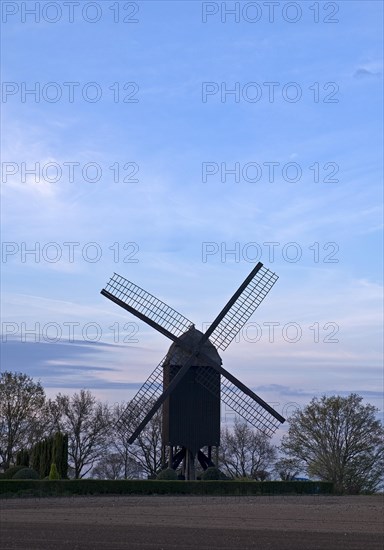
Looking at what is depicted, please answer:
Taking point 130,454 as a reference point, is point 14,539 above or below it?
below

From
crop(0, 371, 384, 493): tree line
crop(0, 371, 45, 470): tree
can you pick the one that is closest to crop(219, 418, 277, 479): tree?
crop(0, 371, 384, 493): tree line

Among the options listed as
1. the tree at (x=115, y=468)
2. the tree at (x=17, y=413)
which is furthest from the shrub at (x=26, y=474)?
the tree at (x=115, y=468)

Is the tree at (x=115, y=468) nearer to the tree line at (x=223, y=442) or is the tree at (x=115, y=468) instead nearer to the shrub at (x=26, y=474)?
the tree line at (x=223, y=442)

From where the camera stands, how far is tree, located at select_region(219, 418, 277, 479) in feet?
199

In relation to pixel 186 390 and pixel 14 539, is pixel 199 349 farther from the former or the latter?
pixel 14 539

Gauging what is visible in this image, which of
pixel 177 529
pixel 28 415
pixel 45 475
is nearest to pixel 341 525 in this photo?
pixel 177 529

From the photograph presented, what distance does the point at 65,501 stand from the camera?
1373 inches

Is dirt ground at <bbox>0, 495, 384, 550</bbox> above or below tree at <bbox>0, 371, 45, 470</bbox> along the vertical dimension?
below

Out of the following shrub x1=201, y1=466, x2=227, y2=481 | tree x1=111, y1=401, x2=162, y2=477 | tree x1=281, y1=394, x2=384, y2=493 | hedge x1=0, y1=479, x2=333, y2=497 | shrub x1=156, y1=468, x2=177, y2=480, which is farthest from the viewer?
tree x1=111, y1=401, x2=162, y2=477

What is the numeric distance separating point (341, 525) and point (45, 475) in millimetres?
21288

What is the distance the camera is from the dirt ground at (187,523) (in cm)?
2066

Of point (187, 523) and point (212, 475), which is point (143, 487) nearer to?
point (212, 475)

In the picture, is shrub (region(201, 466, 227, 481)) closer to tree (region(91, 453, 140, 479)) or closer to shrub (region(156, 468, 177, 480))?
shrub (region(156, 468, 177, 480))

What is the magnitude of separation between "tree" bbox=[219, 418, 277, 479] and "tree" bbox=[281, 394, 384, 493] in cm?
796
